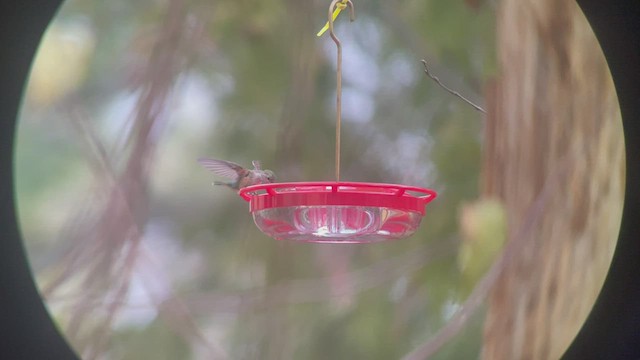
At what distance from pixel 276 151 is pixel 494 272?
0.72 meters

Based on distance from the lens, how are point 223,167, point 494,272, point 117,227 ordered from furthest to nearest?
point 494,272, point 117,227, point 223,167

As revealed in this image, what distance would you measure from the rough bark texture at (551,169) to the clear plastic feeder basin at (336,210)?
935 mm

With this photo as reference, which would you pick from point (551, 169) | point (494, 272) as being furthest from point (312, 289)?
point (551, 169)

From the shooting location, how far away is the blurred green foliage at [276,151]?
2270 millimetres

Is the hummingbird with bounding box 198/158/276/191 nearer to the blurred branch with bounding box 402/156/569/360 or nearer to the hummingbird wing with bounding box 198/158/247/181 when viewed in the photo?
the hummingbird wing with bounding box 198/158/247/181

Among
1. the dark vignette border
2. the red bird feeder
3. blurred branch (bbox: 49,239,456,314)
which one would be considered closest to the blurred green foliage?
blurred branch (bbox: 49,239,456,314)

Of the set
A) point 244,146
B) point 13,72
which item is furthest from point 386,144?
point 13,72

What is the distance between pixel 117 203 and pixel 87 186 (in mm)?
93

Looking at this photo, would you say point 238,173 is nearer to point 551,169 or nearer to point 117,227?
point 117,227

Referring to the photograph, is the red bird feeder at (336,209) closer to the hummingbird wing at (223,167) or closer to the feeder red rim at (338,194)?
the feeder red rim at (338,194)

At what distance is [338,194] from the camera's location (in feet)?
4.73

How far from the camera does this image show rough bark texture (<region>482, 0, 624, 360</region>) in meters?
2.41

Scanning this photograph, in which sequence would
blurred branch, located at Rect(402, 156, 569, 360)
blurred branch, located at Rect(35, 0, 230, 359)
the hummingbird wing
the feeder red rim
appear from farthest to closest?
Result: blurred branch, located at Rect(402, 156, 569, 360) < blurred branch, located at Rect(35, 0, 230, 359) < the hummingbird wing < the feeder red rim

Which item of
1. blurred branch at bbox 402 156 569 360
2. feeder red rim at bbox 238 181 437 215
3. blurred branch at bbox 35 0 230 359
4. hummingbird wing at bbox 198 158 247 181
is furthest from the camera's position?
blurred branch at bbox 402 156 569 360
